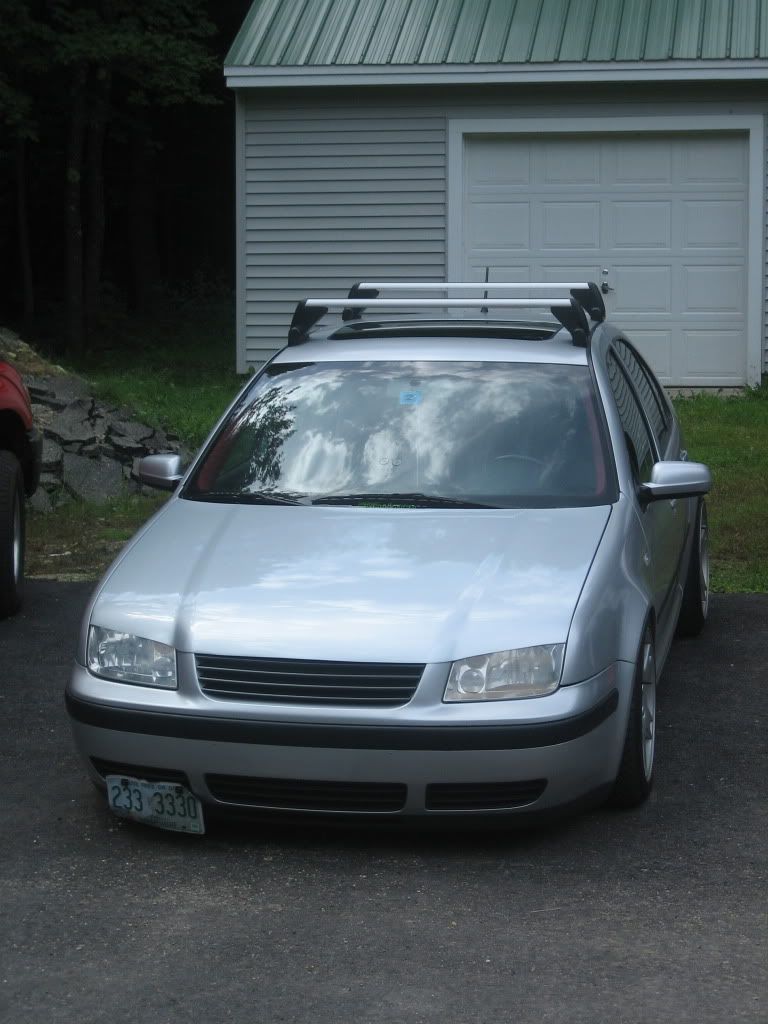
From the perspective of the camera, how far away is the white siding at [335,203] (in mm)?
15762

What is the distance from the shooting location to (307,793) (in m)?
4.44

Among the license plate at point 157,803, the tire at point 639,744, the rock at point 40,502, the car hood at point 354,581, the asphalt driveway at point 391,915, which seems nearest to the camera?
the asphalt driveway at point 391,915

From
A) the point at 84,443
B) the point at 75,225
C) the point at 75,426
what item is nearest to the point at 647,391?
the point at 84,443

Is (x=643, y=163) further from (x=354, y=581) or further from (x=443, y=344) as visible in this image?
(x=354, y=581)

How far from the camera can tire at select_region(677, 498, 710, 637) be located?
7109mm

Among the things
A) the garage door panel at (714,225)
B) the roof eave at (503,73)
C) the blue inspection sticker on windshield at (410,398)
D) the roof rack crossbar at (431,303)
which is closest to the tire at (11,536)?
the roof rack crossbar at (431,303)

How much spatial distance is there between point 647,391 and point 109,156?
25609mm

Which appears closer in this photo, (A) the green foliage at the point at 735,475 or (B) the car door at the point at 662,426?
(B) the car door at the point at 662,426

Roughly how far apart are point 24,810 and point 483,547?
5.60 feet

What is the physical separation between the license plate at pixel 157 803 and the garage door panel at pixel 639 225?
11904 millimetres

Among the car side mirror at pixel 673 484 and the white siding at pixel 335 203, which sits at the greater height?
the white siding at pixel 335 203

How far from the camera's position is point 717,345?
15.5 metres

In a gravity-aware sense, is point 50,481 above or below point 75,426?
below

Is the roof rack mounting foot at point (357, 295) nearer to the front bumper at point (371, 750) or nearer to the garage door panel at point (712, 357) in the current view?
the front bumper at point (371, 750)
